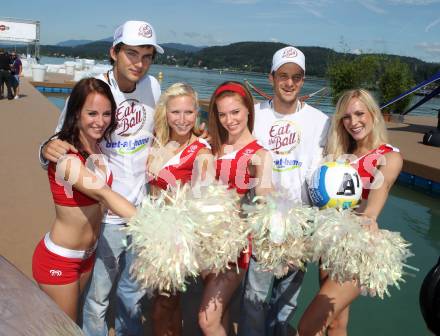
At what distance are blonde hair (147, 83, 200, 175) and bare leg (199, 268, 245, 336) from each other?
0.80 metres

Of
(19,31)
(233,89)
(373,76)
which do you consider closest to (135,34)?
(233,89)

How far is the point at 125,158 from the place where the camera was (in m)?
2.74

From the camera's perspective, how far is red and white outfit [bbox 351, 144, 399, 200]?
8.21ft

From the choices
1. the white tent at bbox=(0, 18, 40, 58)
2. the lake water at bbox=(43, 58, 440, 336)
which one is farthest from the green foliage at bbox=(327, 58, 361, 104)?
the white tent at bbox=(0, 18, 40, 58)

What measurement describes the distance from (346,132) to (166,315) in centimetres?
170

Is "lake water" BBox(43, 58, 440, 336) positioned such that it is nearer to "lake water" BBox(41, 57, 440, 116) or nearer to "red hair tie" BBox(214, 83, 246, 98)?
"red hair tie" BBox(214, 83, 246, 98)

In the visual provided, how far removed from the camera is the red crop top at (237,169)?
2461 millimetres

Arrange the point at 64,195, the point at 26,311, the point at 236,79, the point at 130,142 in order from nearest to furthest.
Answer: the point at 26,311 < the point at 64,195 < the point at 130,142 < the point at 236,79

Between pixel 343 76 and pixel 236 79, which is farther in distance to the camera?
pixel 236 79

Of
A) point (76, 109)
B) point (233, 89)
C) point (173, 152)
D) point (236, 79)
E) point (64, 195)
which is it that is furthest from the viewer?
point (236, 79)

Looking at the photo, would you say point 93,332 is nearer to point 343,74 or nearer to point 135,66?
point 135,66

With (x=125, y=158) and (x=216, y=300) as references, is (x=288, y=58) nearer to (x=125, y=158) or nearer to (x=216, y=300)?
(x=125, y=158)

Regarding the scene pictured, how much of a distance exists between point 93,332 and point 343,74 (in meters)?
19.9

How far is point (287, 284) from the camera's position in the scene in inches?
113
